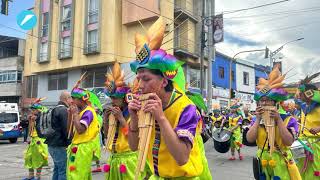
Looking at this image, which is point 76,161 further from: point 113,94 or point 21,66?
point 21,66

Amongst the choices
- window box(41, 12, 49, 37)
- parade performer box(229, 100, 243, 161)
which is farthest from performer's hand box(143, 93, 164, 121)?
window box(41, 12, 49, 37)

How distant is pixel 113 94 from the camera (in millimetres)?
4941

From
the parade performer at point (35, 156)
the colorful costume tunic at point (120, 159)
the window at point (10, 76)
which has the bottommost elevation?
the parade performer at point (35, 156)

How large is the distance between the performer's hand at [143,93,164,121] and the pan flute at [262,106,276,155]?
94.7 inches

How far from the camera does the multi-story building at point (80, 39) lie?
28938mm

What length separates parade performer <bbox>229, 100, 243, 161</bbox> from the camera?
12109 millimetres

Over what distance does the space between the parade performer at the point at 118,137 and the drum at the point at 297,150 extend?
218 cm

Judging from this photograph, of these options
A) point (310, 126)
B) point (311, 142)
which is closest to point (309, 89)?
point (310, 126)

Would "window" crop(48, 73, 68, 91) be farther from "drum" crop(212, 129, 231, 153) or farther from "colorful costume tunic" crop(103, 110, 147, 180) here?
"colorful costume tunic" crop(103, 110, 147, 180)

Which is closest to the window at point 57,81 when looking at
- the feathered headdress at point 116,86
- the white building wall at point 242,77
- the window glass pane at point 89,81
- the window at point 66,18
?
the window glass pane at point 89,81

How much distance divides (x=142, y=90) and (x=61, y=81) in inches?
1279

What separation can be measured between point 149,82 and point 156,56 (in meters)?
0.21

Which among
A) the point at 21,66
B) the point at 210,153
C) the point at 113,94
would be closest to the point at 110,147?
the point at 113,94

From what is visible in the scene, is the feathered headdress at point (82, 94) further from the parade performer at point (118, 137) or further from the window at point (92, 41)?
the window at point (92, 41)
